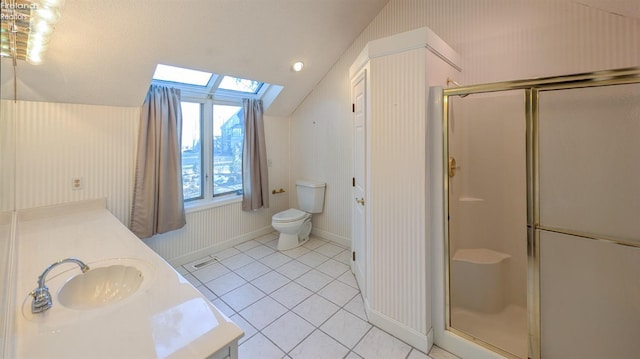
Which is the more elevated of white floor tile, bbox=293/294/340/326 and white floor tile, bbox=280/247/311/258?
white floor tile, bbox=280/247/311/258

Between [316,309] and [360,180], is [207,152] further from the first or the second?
[316,309]

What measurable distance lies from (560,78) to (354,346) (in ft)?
6.52

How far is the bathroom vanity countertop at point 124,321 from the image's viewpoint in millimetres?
774

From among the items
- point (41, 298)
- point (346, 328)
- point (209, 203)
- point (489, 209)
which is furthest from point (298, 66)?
point (41, 298)

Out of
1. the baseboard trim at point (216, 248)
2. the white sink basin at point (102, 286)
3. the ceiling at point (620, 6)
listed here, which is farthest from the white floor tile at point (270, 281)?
the ceiling at point (620, 6)

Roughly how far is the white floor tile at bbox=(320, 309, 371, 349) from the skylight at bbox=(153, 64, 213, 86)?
2.68 m

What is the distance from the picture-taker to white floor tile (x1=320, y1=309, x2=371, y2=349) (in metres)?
1.81

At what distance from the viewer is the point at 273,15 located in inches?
86.9

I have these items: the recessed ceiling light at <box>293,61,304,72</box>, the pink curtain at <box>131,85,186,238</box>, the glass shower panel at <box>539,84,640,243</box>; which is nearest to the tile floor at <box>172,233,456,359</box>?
the pink curtain at <box>131,85,186,238</box>

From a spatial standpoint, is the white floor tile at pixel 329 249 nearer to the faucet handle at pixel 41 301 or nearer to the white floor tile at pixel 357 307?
the white floor tile at pixel 357 307

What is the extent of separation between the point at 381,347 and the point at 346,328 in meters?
0.28

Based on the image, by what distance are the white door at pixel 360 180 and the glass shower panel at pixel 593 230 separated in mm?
1156

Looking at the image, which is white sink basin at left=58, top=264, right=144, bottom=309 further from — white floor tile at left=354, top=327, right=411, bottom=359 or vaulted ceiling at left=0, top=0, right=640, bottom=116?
vaulted ceiling at left=0, top=0, right=640, bottom=116

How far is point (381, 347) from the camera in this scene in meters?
1.74
